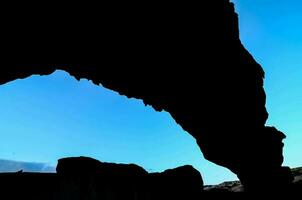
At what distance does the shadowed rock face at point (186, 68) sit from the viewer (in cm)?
1073

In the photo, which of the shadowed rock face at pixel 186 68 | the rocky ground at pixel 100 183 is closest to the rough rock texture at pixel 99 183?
the rocky ground at pixel 100 183

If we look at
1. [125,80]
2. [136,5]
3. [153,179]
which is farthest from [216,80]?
[153,179]

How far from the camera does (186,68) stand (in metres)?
12.2

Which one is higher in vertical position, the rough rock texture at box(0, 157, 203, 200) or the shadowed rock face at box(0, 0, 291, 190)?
the shadowed rock face at box(0, 0, 291, 190)

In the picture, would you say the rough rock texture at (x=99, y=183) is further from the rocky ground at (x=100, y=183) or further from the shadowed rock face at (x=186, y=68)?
the shadowed rock face at (x=186, y=68)

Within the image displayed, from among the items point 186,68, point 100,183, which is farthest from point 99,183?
point 186,68

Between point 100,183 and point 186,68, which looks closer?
point 100,183

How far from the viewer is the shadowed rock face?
10727mm

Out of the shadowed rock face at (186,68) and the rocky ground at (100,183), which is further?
the shadowed rock face at (186,68)

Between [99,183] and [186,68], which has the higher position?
[186,68]

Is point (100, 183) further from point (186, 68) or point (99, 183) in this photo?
point (186, 68)

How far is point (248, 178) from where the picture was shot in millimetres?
14180

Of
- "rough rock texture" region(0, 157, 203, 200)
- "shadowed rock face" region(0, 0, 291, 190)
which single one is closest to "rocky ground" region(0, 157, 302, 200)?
"rough rock texture" region(0, 157, 203, 200)

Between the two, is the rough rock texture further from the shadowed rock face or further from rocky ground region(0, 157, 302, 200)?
the shadowed rock face
